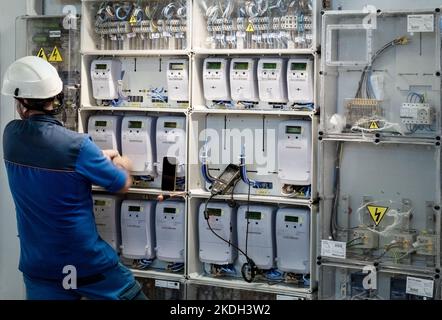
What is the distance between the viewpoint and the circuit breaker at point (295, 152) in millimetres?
4129

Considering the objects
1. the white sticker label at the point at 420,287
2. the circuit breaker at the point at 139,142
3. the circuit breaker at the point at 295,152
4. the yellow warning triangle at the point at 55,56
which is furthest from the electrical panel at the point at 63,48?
the white sticker label at the point at 420,287

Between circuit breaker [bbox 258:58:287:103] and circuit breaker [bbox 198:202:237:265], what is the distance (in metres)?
0.75

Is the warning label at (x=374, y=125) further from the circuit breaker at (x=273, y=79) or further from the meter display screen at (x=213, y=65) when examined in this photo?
the meter display screen at (x=213, y=65)

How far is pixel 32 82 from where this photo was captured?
11.5 ft

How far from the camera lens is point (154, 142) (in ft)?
14.8

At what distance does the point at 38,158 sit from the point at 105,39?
57.8 inches

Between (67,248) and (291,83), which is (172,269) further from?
(291,83)

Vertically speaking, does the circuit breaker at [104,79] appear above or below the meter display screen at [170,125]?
above

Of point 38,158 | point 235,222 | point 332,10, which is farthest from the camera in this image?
point 235,222

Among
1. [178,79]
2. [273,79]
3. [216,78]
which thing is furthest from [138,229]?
[273,79]

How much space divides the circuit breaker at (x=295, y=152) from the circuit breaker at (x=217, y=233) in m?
0.43

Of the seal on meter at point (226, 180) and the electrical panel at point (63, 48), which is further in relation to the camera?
the electrical panel at point (63, 48)
